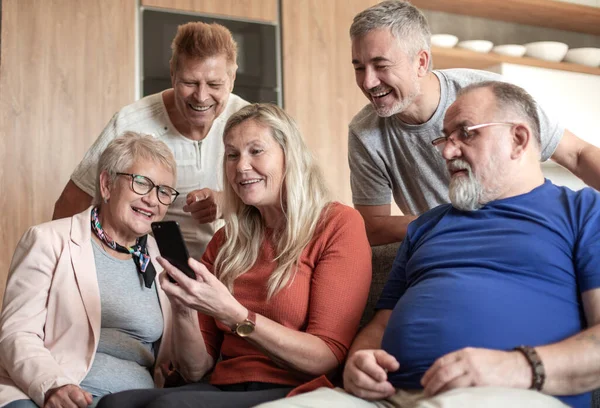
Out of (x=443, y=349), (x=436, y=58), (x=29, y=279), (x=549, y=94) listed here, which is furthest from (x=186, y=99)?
(x=549, y=94)

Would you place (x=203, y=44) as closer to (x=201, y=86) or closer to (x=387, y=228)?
(x=201, y=86)

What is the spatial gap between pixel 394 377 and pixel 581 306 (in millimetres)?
413

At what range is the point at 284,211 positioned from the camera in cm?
199

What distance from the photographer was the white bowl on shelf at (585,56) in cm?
502

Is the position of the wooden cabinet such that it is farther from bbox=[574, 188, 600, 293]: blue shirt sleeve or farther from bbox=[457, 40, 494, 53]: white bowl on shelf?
bbox=[574, 188, 600, 293]: blue shirt sleeve

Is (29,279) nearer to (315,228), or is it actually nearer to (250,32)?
(315,228)

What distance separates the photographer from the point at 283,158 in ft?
6.61

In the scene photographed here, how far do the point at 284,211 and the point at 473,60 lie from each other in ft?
9.88

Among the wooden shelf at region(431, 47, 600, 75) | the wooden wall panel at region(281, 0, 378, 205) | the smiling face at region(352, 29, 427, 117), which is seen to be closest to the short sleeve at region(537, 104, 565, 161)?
the smiling face at region(352, 29, 427, 117)

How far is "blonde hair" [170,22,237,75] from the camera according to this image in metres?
2.57

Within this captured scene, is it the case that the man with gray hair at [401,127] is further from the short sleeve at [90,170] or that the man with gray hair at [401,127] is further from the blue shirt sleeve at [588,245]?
the short sleeve at [90,170]

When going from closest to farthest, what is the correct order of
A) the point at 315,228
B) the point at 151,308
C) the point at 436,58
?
1. the point at 315,228
2. the point at 151,308
3. the point at 436,58

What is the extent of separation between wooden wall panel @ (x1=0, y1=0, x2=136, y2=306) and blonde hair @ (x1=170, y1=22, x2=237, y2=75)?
1.25 meters

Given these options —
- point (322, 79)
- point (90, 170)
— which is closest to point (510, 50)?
point (322, 79)
